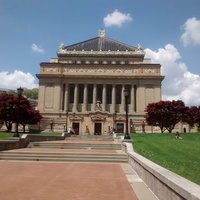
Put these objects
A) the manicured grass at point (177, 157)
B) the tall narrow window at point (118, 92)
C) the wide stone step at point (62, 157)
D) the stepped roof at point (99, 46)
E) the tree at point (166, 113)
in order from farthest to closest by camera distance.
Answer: the stepped roof at point (99, 46)
the tall narrow window at point (118, 92)
the tree at point (166, 113)
the wide stone step at point (62, 157)
the manicured grass at point (177, 157)

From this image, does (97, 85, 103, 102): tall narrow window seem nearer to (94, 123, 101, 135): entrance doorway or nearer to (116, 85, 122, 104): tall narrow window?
(116, 85, 122, 104): tall narrow window

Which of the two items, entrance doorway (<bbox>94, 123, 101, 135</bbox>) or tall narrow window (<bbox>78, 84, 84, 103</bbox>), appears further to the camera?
tall narrow window (<bbox>78, 84, 84, 103</bbox>)

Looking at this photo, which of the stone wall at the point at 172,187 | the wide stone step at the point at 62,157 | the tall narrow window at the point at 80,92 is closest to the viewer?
the stone wall at the point at 172,187

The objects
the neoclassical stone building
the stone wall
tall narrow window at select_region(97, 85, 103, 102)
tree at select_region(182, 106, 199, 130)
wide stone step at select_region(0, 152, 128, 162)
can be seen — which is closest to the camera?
the stone wall

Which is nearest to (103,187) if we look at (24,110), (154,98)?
(24,110)

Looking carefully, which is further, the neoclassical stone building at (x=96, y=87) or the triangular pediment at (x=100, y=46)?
the triangular pediment at (x=100, y=46)

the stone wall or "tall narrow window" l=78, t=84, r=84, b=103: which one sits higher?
"tall narrow window" l=78, t=84, r=84, b=103

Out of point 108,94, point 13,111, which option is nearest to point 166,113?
point 108,94

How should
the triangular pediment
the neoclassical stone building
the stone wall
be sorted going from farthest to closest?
the triangular pediment
the neoclassical stone building
the stone wall

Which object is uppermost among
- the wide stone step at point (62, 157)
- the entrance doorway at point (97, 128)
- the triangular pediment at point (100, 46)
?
the triangular pediment at point (100, 46)

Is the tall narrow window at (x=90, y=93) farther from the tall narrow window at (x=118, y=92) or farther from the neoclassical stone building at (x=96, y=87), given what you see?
the tall narrow window at (x=118, y=92)

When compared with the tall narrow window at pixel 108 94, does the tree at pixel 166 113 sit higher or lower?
lower

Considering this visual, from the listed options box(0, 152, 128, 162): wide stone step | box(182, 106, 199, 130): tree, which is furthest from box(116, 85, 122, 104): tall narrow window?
box(0, 152, 128, 162): wide stone step

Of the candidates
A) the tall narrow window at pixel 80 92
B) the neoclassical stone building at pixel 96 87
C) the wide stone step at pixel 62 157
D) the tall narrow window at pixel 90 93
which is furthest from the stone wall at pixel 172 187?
the tall narrow window at pixel 80 92
